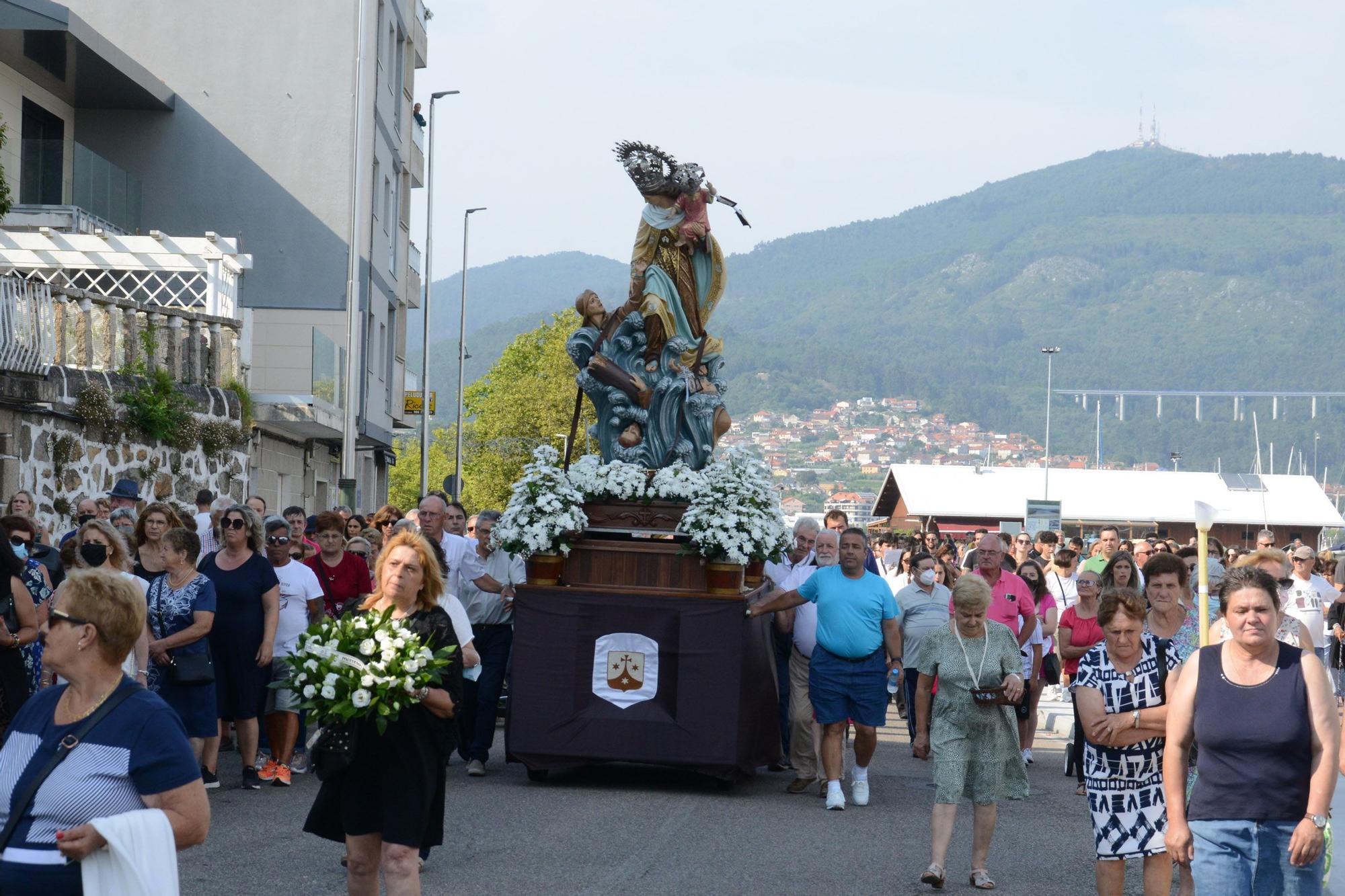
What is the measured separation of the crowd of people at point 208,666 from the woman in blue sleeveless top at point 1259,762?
9.51 ft

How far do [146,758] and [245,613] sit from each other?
7.20 metres

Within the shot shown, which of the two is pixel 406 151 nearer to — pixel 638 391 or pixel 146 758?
pixel 638 391

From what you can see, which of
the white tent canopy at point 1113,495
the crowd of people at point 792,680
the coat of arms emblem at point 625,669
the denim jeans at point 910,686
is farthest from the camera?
the white tent canopy at point 1113,495

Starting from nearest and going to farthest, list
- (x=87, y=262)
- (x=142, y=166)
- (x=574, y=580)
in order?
(x=574, y=580)
(x=87, y=262)
(x=142, y=166)

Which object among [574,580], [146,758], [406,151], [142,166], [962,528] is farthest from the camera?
[962,528]

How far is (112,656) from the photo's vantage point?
480 centimetres

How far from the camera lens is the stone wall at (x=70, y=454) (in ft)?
52.2

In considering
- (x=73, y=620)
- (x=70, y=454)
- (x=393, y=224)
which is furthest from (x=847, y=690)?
(x=393, y=224)

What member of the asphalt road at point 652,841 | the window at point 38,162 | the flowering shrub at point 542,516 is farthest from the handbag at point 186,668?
the window at point 38,162

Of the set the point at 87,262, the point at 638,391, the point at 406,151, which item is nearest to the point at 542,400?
the point at 406,151

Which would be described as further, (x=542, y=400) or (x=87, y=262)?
(x=542, y=400)

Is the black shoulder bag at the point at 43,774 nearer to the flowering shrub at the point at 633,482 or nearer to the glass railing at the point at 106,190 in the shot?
the flowering shrub at the point at 633,482

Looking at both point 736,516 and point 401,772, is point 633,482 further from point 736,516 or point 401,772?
point 401,772

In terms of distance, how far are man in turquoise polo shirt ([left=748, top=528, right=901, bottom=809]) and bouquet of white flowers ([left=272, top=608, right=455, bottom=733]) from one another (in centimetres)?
580
